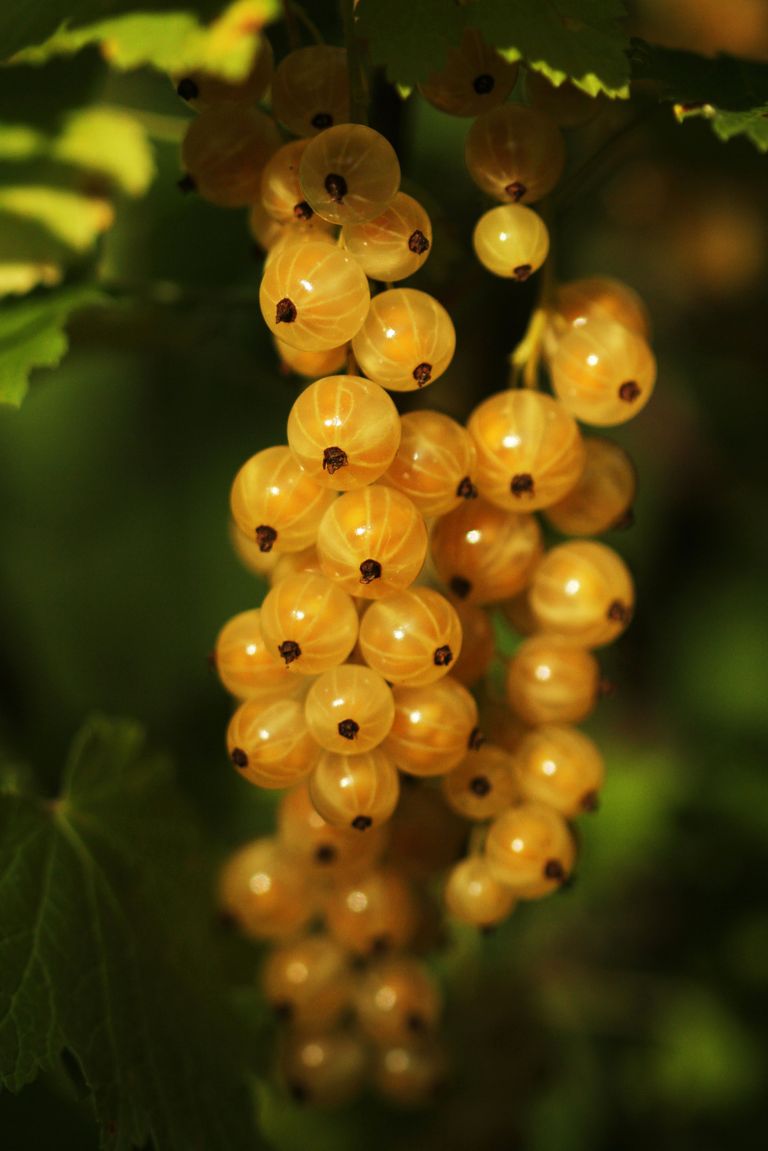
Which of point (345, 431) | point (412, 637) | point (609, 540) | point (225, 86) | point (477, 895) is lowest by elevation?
point (609, 540)

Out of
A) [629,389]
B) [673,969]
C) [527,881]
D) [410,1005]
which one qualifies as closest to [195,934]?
[410,1005]

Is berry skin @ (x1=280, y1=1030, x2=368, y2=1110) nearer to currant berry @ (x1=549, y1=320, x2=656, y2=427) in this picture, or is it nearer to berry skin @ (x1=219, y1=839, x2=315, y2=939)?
berry skin @ (x1=219, y1=839, x2=315, y2=939)

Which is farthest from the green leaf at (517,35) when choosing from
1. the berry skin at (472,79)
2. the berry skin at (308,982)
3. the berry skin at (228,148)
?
the berry skin at (308,982)

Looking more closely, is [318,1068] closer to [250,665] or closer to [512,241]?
[250,665]

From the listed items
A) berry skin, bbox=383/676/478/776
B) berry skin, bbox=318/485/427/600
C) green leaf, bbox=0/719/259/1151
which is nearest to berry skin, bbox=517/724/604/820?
berry skin, bbox=383/676/478/776

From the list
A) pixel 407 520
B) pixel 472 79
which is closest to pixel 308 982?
pixel 407 520

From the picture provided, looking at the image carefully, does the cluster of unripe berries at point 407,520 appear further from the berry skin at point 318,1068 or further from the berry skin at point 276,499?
the berry skin at point 318,1068

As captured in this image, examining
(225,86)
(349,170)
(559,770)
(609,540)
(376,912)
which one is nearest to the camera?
(349,170)

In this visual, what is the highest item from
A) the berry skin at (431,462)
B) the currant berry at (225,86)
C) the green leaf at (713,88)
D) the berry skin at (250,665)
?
the green leaf at (713,88)
